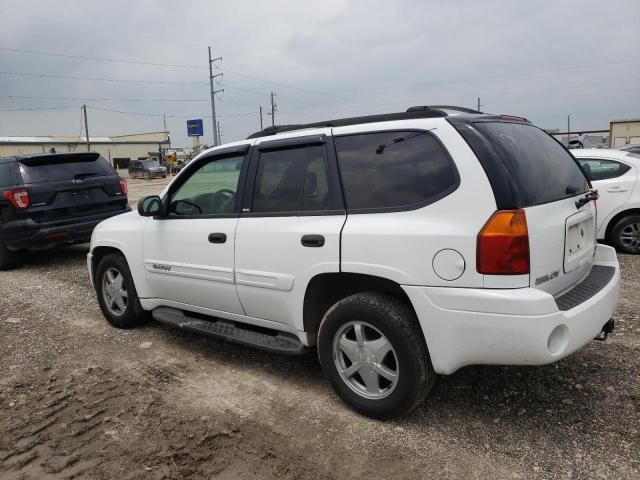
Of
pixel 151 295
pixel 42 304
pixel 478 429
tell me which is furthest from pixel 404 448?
pixel 42 304

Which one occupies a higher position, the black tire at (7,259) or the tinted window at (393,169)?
the tinted window at (393,169)

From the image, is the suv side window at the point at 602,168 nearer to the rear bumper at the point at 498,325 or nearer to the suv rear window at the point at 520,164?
the suv rear window at the point at 520,164

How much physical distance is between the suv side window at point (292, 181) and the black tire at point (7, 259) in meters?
6.05

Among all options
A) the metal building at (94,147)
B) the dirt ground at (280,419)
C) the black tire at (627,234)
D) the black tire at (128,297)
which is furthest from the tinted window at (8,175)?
the metal building at (94,147)

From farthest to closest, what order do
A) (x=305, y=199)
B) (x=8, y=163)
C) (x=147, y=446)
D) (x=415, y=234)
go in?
1. (x=8, y=163)
2. (x=305, y=199)
3. (x=147, y=446)
4. (x=415, y=234)

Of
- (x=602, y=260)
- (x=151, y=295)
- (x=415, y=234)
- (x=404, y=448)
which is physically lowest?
(x=404, y=448)

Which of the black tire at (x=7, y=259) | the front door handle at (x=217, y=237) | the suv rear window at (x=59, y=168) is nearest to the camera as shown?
the front door handle at (x=217, y=237)

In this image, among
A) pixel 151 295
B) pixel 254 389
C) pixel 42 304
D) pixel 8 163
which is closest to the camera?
pixel 254 389

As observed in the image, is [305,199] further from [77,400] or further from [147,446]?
[77,400]

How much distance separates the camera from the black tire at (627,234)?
727 cm

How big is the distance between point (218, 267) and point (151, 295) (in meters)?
1.09

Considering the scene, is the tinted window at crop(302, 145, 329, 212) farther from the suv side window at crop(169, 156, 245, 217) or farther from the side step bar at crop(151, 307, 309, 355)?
the side step bar at crop(151, 307, 309, 355)

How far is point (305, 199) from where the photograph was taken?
337 cm

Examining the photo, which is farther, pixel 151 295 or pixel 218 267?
pixel 151 295
